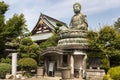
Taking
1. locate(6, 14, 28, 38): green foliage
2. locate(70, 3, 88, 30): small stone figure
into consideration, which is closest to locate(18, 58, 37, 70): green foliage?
locate(70, 3, 88, 30): small stone figure

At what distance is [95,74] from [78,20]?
21.7 feet

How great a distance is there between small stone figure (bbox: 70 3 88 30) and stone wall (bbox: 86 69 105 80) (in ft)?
17.5

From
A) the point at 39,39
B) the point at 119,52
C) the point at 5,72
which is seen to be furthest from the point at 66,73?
the point at 39,39

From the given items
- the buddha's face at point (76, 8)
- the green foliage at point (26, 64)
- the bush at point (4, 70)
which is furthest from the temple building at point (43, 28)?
the bush at point (4, 70)

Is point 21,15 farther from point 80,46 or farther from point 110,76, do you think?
point 110,76

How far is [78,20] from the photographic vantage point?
24.5m

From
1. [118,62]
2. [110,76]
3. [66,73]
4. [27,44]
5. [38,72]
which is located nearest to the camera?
[110,76]

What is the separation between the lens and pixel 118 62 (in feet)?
68.2

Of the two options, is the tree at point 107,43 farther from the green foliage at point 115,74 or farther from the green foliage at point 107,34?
the green foliage at point 115,74

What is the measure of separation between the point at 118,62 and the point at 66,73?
4.87m

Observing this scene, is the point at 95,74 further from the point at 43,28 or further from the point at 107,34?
the point at 43,28

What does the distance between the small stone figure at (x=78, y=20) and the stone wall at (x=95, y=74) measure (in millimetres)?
5344

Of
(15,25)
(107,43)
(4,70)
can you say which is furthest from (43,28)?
(107,43)

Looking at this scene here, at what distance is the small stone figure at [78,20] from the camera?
24.1 metres
